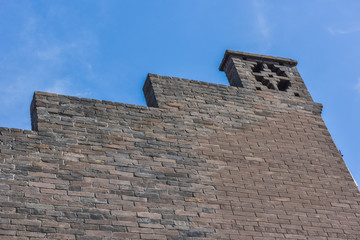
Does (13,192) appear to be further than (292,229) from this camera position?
No

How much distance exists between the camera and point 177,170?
7.62 meters

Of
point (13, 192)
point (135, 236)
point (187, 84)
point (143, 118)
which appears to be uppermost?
point (187, 84)

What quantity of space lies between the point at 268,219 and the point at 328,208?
1069 millimetres

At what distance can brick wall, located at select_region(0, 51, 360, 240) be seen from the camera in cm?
667

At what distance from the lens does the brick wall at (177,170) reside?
667 centimetres

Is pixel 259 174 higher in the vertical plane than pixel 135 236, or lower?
higher

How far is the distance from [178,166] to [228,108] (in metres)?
1.72

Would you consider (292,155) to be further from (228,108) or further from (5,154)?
(5,154)

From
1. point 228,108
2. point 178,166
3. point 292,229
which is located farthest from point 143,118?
point 292,229

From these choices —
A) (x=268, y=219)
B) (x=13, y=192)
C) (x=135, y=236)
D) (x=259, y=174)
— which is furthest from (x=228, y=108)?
(x=13, y=192)

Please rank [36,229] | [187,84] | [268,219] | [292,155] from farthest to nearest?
Answer: [187,84], [292,155], [268,219], [36,229]

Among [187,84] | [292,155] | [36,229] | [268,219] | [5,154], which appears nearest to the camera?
[36,229]

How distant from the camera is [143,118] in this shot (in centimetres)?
818

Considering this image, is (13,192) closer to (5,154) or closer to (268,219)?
(5,154)
